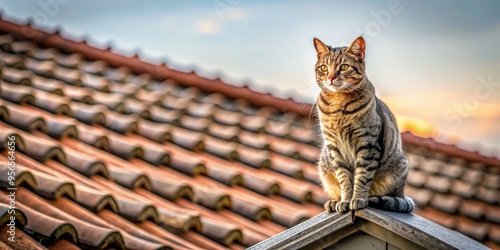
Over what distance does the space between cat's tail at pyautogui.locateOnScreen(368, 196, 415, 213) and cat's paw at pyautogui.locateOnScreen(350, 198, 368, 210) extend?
10cm

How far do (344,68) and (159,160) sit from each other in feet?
6.55

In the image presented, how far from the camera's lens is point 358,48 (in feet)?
8.04

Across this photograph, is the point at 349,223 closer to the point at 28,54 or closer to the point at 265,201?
the point at 265,201

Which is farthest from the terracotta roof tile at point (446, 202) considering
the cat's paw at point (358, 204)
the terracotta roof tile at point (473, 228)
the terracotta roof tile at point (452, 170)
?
the cat's paw at point (358, 204)

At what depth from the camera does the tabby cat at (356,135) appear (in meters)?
2.35

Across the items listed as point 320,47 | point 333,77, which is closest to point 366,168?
point 333,77

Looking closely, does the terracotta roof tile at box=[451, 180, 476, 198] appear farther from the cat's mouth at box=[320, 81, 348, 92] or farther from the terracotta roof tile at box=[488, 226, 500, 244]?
the cat's mouth at box=[320, 81, 348, 92]

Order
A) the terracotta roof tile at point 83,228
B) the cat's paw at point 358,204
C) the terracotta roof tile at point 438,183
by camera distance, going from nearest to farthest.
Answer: the cat's paw at point 358,204, the terracotta roof tile at point 83,228, the terracotta roof tile at point 438,183

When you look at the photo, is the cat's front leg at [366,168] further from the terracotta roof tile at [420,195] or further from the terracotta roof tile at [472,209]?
the terracotta roof tile at [472,209]

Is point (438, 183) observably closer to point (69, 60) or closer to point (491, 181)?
point (491, 181)

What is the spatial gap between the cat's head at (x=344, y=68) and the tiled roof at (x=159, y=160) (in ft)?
3.30

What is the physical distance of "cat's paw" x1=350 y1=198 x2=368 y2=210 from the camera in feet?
6.84

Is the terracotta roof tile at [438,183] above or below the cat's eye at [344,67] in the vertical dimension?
below

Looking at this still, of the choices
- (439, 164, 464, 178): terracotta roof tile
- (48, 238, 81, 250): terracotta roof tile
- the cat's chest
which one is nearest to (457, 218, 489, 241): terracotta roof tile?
(439, 164, 464, 178): terracotta roof tile
